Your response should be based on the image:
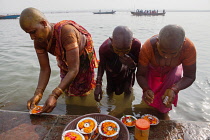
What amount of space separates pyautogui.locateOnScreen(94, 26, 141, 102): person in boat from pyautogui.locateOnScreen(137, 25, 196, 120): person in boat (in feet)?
0.82

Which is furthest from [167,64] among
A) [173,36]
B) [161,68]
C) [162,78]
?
[173,36]

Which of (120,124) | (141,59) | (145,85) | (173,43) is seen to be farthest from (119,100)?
(173,43)

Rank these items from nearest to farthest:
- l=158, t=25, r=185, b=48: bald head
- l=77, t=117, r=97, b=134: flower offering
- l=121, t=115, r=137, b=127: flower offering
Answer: l=77, t=117, r=97, b=134: flower offering < l=158, t=25, r=185, b=48: bald head < l=121, t=115, r=137, b=127: flower offering

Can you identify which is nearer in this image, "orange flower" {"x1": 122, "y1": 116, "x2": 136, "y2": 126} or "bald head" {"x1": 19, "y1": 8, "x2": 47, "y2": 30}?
"bald head" {"x1": 19, "y1": 8, "x2": 47, "y2": 30}

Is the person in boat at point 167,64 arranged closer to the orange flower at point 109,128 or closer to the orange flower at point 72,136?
the orange flower at point 109,128

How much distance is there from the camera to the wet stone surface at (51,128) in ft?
6.55

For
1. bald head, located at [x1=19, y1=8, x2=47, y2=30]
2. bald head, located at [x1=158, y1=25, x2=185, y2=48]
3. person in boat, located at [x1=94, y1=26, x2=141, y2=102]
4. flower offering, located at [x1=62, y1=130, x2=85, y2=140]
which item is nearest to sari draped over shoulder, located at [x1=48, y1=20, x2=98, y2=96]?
person in boat, located at [x1=94, y1=26, x2=141, y2=102]

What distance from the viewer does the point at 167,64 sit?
2584 millimetres

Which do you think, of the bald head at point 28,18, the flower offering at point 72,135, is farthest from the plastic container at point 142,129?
the bald head at point 28,18

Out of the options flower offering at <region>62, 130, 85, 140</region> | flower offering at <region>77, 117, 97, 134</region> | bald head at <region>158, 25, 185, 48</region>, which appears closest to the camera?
flower offering at <region>62, 130, 85, 140</region>

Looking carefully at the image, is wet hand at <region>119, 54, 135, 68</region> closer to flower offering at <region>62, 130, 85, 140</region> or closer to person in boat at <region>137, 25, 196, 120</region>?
person in boat at <region>137, 25, 196, 120</region>

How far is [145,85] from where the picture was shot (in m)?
2.63

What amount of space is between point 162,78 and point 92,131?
1.67 m

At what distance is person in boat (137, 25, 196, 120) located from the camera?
1.99 meters
